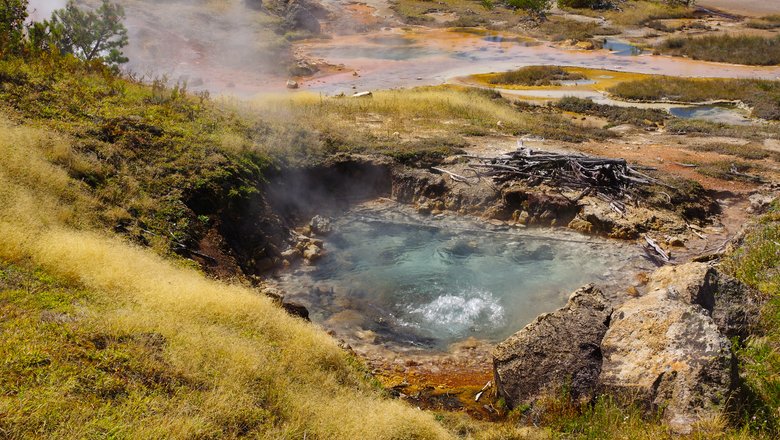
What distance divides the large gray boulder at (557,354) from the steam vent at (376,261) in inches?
1.0

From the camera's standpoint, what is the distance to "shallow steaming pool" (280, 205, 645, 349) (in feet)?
28.7

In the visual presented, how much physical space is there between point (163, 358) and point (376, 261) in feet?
21.4

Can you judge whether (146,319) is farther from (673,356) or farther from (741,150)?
(741,150)

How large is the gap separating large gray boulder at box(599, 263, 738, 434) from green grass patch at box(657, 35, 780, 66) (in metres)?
33.6

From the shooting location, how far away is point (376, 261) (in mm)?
10875

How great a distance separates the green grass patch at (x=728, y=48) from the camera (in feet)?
105

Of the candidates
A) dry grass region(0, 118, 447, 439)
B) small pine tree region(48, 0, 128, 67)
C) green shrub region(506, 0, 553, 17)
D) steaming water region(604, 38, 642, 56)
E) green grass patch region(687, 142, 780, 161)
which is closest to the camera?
dry grass region(0, 118, 447, 439)

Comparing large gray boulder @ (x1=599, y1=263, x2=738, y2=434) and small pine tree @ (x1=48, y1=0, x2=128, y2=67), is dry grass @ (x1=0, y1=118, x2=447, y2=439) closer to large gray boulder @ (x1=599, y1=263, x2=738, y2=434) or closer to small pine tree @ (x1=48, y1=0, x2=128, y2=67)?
large gray boulder @ (x1=599, y1=263, x2=738, y2=434)

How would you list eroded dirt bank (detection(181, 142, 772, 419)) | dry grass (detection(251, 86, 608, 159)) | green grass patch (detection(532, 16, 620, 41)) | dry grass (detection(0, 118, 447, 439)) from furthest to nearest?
green grass patch (detection(532, 16, 620, 41)) → dry grass (detection(251, 86, 608, 159)) → eroded dirt bank (detection(181, 142, 772, 419)) → dry grass (detection(0, 118, 447, 439))

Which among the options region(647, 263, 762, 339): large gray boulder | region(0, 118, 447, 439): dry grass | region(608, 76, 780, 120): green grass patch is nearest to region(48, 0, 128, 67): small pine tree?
region(0, 118, 447, 439): dry grass

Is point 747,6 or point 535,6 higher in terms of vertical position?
point 747,6

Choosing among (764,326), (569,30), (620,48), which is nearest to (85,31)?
(764,326)

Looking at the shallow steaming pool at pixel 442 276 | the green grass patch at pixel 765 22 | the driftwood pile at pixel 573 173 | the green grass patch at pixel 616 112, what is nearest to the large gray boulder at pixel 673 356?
the shallow steaming pool at pixel 442 276

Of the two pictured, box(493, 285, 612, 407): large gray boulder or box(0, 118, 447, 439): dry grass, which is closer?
box(0, 118, 447, 439): dry grass
